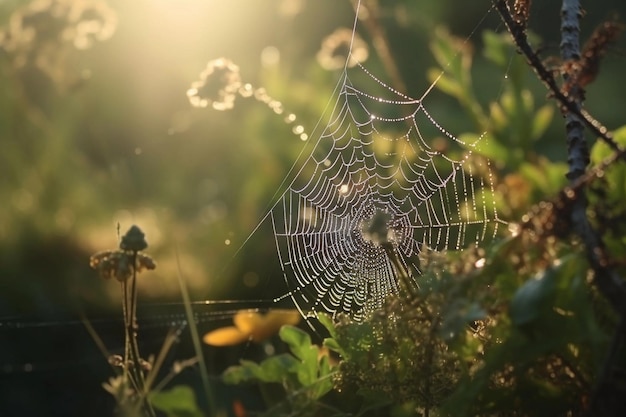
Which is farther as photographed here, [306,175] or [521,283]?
[306,175]

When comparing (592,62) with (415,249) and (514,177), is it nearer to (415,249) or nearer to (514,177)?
(514,177)

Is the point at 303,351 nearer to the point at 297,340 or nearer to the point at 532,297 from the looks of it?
the point at 297,340

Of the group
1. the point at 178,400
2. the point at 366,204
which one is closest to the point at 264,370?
the point at 178,400

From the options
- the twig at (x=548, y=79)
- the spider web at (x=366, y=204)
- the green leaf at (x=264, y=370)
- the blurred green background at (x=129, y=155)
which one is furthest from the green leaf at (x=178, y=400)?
the spider web at (x=366, y=204)

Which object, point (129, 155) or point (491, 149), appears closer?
point (491, 149)

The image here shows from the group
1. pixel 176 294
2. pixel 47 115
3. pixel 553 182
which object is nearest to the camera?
pixel 553 182

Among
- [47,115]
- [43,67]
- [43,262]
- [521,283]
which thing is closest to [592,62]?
[521,283]

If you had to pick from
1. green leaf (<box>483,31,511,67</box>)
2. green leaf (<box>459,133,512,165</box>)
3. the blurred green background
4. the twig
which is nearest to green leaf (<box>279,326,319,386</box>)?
the twig
